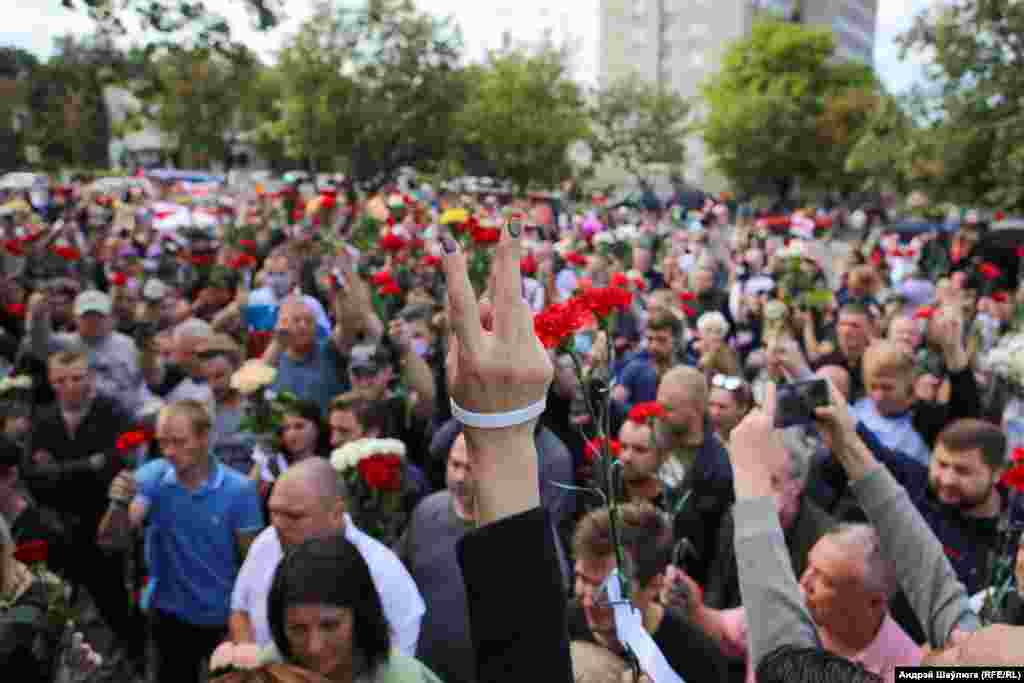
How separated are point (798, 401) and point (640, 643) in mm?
1138

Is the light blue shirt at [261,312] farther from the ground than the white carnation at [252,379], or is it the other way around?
the white carnation at [252,379]

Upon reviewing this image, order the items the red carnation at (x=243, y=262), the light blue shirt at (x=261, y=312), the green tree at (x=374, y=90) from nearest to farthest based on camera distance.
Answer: the light blue shirt at (x=261, y=312) → the red carnation at (x=243, y=262) → the green tree at (x=374, y=90)

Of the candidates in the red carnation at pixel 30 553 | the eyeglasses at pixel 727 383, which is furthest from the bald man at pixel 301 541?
the eyeglasses at pixel 727 383

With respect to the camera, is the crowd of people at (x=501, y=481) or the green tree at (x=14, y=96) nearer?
the crowd of people at (x=501, y=481)

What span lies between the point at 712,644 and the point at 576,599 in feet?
1.37

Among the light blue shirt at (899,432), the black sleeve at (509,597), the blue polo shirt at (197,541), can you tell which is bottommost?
the blue polo shirt at (197,541)

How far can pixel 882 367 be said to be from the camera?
4.56 meters

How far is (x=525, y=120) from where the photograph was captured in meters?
31.5

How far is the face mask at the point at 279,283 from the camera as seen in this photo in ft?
28.0

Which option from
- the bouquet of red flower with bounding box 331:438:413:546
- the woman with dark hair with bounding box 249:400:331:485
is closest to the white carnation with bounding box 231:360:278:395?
the woman with dark hair with bounding box 249:400:331:485

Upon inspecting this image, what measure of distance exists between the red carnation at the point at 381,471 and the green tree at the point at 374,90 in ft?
68.3

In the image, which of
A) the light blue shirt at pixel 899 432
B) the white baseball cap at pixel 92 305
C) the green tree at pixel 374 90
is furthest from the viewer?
the green tree at pixel 374 90

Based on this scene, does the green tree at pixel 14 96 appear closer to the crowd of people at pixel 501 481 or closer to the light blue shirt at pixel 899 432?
the crowd of people at pixel 501 481

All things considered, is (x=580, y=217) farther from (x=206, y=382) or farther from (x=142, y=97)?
(x=142, y=97)
